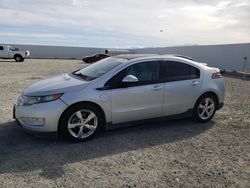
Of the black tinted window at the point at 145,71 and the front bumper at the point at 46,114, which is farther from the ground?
the black tinted window at the point at 145,71

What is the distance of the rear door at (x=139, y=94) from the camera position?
5.89m

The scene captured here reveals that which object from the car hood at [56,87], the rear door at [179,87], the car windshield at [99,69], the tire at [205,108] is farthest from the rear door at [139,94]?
the tire at [205,108]

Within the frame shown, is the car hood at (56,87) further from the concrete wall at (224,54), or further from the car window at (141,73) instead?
the concrete wall at (224,54)

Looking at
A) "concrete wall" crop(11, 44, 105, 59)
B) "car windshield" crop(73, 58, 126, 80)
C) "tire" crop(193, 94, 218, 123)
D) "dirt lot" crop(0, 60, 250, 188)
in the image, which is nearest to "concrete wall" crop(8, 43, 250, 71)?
"concrete wall" crop(11, 44, 105, 59)

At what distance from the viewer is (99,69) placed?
20.9 ft

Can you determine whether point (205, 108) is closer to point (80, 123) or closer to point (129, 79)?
point (129, 79)

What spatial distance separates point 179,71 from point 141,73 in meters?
0.95

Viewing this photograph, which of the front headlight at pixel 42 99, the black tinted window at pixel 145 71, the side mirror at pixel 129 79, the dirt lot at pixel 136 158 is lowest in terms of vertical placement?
the dirt lot at pixel 136 158

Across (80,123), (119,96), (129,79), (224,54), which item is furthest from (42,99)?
(224,54)

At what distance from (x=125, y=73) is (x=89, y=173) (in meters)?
2.30

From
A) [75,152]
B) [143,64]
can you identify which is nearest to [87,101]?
[75,152]

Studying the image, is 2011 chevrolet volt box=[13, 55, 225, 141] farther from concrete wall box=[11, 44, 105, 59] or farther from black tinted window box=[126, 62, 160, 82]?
concrete wall box=[11, 44, 105, 59]

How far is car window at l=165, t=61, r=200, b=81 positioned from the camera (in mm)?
6551

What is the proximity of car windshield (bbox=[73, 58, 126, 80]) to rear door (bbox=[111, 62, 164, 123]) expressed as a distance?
1.03 feet
